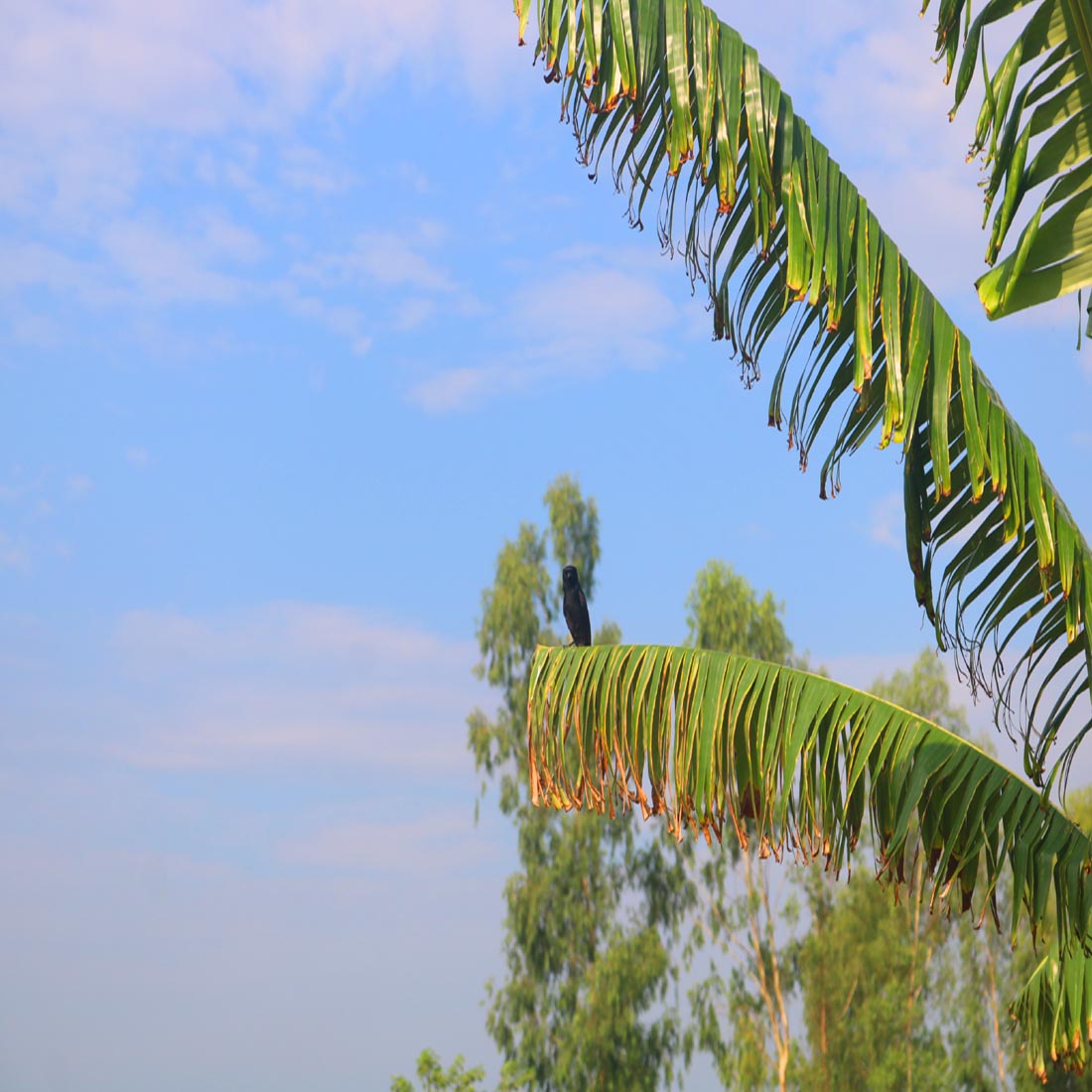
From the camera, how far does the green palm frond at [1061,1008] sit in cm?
463

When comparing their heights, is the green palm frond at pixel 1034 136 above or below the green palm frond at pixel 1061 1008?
above

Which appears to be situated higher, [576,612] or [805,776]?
[576,612]

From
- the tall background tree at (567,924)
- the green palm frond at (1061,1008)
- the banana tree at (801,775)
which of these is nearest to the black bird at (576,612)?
the green palm frond at (1061,1008)

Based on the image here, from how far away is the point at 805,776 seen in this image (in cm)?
393

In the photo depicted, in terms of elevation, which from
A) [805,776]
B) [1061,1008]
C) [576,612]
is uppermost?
[576,612]

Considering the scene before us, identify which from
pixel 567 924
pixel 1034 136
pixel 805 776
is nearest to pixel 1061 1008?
pixel 805 776

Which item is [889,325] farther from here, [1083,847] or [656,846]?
[656,846]

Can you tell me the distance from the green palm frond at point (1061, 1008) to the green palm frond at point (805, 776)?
25.9 inches

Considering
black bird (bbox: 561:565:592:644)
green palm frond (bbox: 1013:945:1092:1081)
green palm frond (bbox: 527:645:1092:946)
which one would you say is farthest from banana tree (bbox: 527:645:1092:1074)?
black bird (bbox: 561:565:592:644)

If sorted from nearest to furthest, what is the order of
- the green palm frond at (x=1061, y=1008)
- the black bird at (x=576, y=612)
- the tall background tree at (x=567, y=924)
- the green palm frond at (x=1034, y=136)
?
1. the green palm frond at (x=1034, y=136)
2. the green palm frond at (x=1061, y=1008)
3. the black bird at (x=576, y=612)
4. the tall background tree at (x=567, y=924)

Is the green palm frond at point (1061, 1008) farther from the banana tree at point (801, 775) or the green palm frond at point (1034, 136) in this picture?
the green palm frond at point (1034, 136)

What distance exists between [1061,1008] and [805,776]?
1606 millimetres

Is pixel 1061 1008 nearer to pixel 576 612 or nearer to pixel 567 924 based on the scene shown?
pixel 576 612

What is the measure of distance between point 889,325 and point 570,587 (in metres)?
4.45
